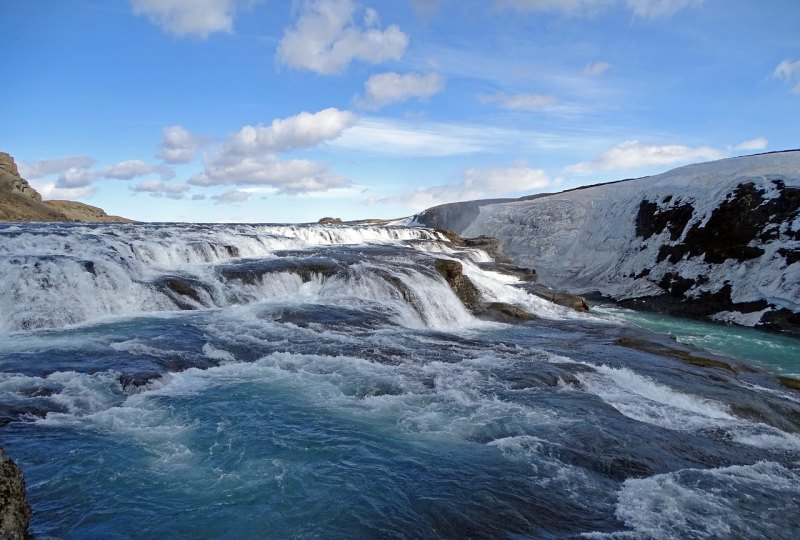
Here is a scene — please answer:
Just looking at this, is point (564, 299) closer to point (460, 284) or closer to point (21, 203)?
point (460, 284)

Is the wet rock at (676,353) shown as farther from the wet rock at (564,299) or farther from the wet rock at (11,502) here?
the wet rock at (11,502)

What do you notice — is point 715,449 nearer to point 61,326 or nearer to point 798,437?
point 798,437

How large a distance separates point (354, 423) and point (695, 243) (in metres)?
24.6

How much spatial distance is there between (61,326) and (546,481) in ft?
38.9

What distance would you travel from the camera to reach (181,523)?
5062 mm

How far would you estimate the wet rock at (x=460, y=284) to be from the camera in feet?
60.2

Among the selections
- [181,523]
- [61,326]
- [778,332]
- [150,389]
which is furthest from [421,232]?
[181,523]

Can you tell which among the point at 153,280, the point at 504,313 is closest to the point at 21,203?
the point at 153,280

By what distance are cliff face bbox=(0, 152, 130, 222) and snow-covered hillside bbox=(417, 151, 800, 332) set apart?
55.9 m

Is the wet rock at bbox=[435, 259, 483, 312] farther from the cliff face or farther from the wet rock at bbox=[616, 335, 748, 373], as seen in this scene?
the cliff face

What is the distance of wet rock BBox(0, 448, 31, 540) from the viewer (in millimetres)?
3875

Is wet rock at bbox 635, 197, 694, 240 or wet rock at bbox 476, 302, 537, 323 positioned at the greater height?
wet rock at bbox 635, 197, 694, 240

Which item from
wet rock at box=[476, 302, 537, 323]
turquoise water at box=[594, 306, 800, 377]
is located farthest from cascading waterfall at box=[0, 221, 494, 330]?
turquoise water at box=[594, 306, 800, 377]

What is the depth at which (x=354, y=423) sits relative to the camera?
7555 mm
